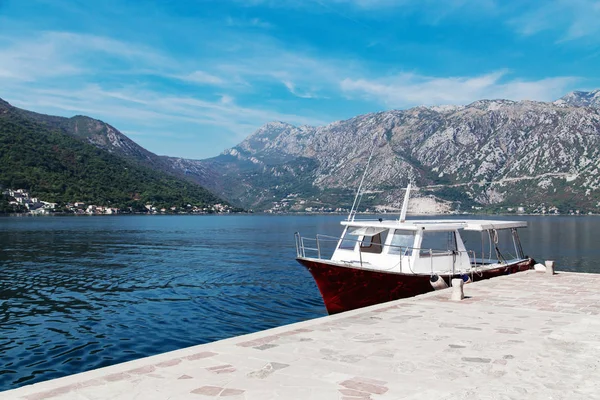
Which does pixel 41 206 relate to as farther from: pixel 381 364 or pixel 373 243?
pixel 381 364

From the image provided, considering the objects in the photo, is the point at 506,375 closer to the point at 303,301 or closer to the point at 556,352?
the point at 556,352

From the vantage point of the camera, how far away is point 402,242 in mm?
19984

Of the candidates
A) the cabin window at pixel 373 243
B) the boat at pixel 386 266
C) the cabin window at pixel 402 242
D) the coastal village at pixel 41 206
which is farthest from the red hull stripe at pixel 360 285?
the coastal village at pixel 41 206

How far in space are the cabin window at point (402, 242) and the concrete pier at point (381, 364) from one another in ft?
22.3

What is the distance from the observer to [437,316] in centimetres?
1239

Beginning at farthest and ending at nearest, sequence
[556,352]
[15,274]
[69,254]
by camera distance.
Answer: [69,254] → [15,274] → [556,352]

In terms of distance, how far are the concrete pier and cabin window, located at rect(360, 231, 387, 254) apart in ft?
25.3

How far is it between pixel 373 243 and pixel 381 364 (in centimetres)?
1273

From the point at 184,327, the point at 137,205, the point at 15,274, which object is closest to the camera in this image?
the point at 184,327

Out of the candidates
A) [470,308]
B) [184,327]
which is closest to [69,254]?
[184,327]

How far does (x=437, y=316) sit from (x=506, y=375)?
4906mm

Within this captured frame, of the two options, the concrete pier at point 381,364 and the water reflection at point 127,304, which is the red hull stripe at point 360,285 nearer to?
the water reflection at point 127,304

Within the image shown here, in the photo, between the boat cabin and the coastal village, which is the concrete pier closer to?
the boat cabin

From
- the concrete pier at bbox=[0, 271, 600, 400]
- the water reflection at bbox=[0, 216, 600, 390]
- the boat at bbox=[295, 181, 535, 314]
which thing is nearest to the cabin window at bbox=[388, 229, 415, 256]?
the boat at bbox=[295, 181, 535, 314]
